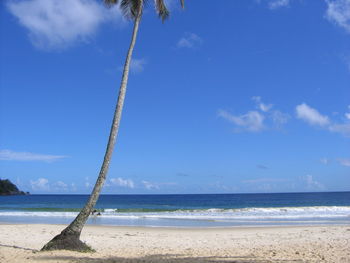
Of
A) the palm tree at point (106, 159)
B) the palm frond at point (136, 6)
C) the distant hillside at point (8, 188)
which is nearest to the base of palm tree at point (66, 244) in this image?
the palm tree at point (106, 159)

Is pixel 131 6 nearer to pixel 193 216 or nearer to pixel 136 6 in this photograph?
pixel 136 6

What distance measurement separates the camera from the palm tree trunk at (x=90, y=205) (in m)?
10.7

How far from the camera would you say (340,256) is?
1038 centimetres

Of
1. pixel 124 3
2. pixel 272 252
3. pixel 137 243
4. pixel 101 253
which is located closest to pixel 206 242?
pixel 137 243

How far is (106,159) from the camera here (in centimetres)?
1121

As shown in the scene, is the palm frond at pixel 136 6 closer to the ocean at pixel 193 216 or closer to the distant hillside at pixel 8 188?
the ocean at pixel 193 216

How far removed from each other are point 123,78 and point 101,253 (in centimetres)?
547

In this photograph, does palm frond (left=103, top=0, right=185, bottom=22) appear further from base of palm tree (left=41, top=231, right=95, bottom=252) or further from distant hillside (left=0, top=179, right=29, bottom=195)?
distant hillside (left=0, top=179, right=29, bottom=195)

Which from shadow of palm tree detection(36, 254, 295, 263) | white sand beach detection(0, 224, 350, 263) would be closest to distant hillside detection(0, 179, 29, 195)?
white sand beach detection(0, 224, 350, 263)

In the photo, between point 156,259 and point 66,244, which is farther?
point 66,244

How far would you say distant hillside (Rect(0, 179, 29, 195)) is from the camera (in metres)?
152

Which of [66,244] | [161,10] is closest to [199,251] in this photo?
[66,244]

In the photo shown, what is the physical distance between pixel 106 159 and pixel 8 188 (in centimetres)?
16149

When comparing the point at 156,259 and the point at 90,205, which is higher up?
the point at 90,205
